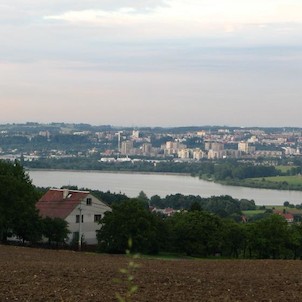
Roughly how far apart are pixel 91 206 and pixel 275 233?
32.0 ft

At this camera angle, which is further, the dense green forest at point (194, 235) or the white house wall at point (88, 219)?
the white house wall at point (88, 219)

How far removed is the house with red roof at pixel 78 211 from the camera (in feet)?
113

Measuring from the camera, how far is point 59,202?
119 feet

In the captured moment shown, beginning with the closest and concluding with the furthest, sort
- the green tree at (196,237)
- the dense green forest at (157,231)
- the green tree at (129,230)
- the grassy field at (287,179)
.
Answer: the green tree at (129,230) < the dense green forest at (157,231) < the green tree at (196,237) < the grassy field at (287,179)

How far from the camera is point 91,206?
117ft

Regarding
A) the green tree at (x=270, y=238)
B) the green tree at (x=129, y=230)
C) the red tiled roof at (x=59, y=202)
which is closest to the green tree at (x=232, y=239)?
the green tree at (x=270, y=238)

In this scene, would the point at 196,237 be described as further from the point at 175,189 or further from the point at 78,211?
the point at 175,189

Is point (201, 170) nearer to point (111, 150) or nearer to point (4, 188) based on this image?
point (111, 150)

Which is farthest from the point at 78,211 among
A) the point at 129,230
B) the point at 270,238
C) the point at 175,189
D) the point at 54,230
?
the point at 175,189

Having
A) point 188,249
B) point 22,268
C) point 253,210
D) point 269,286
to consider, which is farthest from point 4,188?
point 253,210

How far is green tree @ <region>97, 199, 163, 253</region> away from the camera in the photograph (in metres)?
27.3

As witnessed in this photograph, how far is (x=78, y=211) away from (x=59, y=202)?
162 centimetres

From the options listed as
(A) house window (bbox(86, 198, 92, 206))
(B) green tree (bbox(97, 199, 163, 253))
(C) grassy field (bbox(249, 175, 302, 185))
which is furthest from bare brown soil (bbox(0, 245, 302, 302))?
(C) grassy field (bbox(249, 175, 302, 185))

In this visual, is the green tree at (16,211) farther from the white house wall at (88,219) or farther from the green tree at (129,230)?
the white house wall at (88,219)
